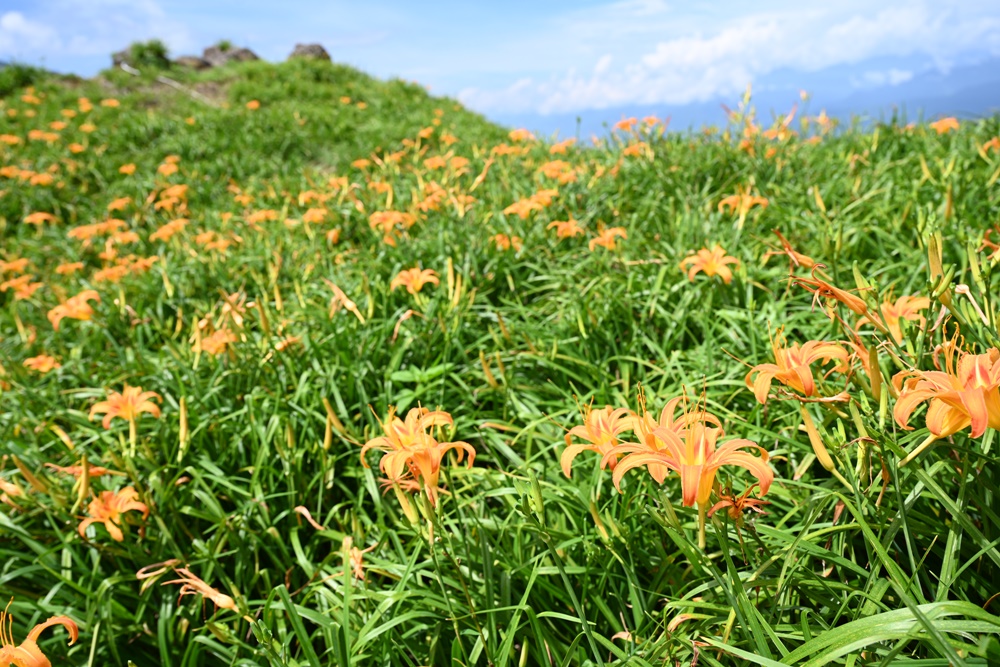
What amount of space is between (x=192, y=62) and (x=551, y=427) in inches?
601

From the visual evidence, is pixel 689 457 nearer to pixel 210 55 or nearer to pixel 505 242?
pixel 505 242

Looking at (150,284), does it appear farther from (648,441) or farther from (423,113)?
(423,113)

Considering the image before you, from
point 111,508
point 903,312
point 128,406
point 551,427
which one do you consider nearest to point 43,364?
point 128,406

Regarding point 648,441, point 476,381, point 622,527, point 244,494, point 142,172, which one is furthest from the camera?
point 142,172

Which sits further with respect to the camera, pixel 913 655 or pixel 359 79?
pixel 359 79

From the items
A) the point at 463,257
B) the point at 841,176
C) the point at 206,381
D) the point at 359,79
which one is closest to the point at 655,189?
the point at 841,176

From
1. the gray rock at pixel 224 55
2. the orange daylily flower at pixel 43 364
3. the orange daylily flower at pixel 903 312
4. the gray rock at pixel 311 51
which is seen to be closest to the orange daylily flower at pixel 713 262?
the orange daylily flower at pixel 903 312

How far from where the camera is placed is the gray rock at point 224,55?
14375mm

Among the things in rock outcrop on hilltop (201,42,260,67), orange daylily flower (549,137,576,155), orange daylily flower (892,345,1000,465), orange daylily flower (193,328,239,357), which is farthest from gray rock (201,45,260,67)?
orange daylily flower (892,345,1000,465)

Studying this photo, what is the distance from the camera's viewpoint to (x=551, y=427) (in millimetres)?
1911

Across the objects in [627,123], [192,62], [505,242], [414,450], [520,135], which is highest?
[192,62]

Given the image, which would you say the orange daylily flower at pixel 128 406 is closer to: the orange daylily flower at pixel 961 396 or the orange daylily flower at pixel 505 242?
the orange daylily flower at pixel 505 242

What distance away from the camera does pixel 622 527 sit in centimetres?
131

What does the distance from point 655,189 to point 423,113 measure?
6.43 meters
